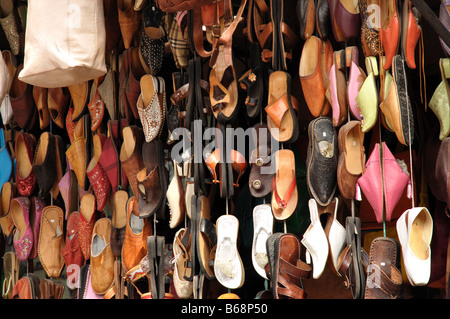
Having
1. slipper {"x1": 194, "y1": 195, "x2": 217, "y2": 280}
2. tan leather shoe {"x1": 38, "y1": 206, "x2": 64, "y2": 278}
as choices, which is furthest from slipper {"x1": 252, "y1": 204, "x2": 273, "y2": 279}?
tan leather shoe {"x1": 38, "y1": 206, "x2": 64, "y2": 278}

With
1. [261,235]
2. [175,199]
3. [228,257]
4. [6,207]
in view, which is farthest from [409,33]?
[6,207]

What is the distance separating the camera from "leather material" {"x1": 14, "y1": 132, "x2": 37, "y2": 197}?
3738 mm

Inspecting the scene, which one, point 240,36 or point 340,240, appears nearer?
point 340,240

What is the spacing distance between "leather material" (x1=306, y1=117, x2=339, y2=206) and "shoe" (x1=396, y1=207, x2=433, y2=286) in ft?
1.08

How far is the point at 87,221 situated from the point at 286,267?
1.28m

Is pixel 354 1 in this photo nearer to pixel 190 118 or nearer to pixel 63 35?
pixel 190 118

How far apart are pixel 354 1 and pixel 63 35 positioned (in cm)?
114

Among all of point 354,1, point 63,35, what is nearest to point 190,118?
point 63,35

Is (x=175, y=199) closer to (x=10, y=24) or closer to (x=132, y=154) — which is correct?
(x=132, y=154)

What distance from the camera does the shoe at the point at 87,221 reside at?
11.4ft

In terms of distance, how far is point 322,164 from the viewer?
8.61 ft

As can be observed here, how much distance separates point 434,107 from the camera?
2486mm

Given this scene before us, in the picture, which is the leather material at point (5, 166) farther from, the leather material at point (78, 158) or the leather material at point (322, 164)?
the leather material at point (322, 164)

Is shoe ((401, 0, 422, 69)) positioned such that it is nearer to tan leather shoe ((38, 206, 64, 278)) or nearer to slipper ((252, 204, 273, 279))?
slipper ((252, 204, 273, 279))
